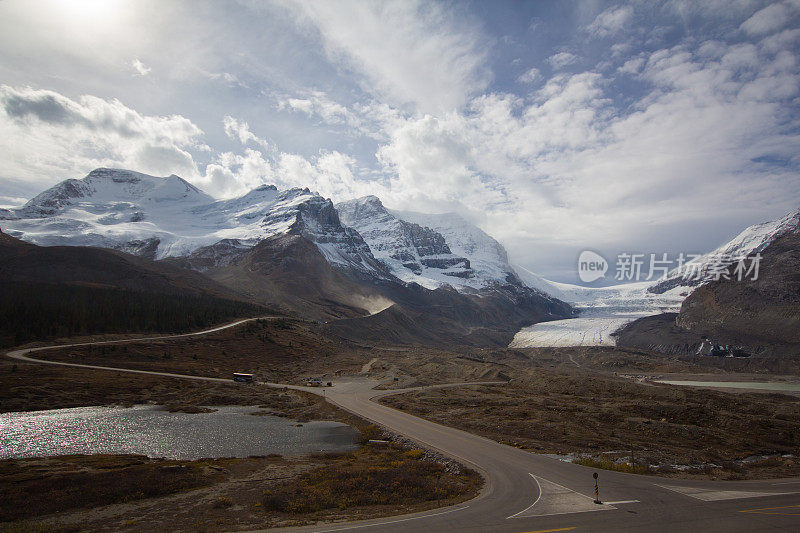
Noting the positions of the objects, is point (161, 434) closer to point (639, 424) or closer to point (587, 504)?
point (587, 504)

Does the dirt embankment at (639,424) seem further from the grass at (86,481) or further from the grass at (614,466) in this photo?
the grass at (86,481)

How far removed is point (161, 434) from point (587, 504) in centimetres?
4530

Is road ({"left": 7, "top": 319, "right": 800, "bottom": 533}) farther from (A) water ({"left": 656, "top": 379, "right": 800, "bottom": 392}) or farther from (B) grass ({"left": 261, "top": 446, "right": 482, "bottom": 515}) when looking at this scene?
(A) water ({"left": 656, "top": 379, "right": 800, "bottom": 392})

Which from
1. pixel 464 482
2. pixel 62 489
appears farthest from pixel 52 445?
pixel 464 482

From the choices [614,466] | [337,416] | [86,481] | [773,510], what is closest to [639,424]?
[614,466]

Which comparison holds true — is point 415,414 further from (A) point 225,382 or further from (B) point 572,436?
(A) point 225,382

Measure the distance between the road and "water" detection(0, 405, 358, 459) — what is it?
61.7ft

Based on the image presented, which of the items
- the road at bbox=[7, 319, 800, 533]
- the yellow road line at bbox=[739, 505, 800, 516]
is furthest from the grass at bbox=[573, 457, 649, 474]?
the yellow road line at bbox=[739, 505, 800, 516]

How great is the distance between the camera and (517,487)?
2786cm

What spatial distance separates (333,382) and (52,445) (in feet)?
180

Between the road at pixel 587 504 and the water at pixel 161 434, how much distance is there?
61.7 ft

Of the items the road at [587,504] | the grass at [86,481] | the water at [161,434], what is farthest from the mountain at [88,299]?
the road at [587,504]

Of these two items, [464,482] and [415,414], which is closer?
[464,482]

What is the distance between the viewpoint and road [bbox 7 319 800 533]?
20906 millimetres
